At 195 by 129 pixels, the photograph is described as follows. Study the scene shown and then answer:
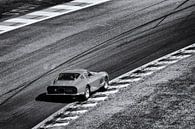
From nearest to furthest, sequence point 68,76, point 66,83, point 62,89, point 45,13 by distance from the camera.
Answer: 1. point 62,89
2. point 66,83
3. point 68,76
4. point 45,13

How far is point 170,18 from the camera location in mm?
38344

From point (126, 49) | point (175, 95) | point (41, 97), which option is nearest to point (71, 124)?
point (41, 97)

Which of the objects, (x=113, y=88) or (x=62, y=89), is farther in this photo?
(x=113, y=88)

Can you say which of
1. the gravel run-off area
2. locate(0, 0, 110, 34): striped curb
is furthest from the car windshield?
locate(0, 0, 110, 34): striped curb

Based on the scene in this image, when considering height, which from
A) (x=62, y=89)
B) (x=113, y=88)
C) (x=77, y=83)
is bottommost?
(x=113, y=88)

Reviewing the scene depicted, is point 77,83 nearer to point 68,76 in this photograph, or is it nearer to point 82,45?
point 68,76

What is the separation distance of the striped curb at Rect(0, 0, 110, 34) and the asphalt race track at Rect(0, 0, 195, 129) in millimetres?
869

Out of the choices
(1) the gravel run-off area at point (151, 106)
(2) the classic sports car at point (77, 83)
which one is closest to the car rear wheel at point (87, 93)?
(2) the classic sports car at point (77, 83)

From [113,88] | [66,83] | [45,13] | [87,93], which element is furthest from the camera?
[45,13]

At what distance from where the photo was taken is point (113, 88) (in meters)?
27.6

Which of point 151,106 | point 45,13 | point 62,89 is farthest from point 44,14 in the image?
point 151,106

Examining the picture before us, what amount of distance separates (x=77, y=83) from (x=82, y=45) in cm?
896

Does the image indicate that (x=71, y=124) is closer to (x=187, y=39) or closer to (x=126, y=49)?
(x=126, y=49)

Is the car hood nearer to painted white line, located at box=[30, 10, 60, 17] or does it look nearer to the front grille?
the front grille
